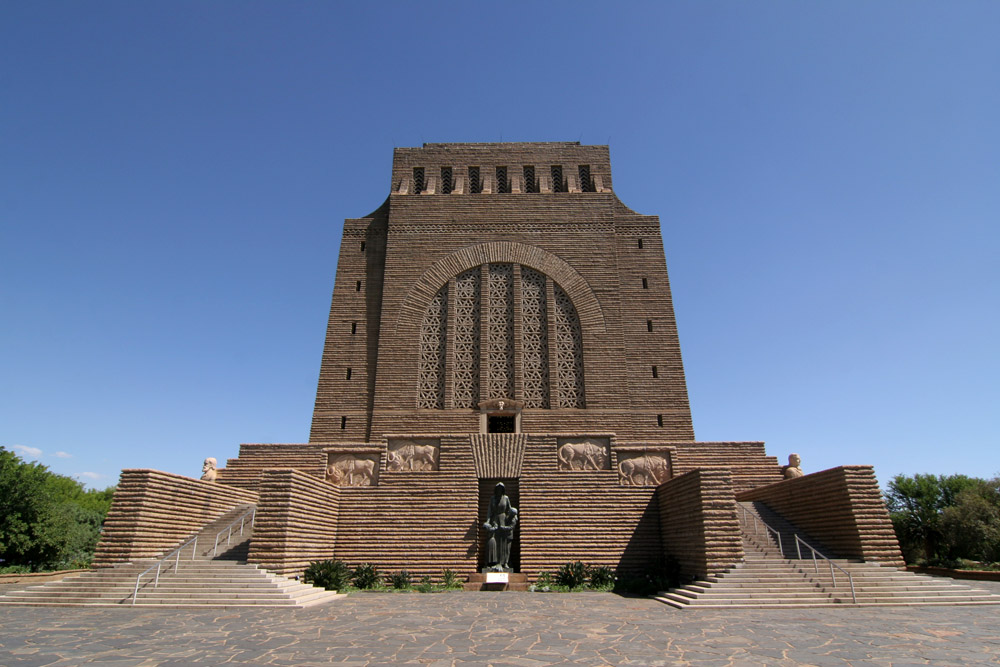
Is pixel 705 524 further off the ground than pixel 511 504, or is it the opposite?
pixel 511 504

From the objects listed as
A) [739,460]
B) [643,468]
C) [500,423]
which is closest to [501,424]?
[500,423]

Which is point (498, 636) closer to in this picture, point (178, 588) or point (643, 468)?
point (178, 588)

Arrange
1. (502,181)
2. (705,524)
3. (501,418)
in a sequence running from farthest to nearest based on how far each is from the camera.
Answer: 1. (502,181)
2. (501,418)
3. (705,524)

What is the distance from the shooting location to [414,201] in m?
19.7

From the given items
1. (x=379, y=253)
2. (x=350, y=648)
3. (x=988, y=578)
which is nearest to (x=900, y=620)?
(x=350, y=648)

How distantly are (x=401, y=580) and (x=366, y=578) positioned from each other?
704mm

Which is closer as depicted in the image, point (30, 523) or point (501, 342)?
point (30, 523)

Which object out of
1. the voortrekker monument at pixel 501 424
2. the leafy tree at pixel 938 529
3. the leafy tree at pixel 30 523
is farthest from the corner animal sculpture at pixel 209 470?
the leafy tree at pixel 938 529

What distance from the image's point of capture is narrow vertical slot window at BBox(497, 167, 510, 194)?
813 inches

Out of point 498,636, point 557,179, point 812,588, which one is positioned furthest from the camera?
point 557,179

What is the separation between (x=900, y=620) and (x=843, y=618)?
634mm

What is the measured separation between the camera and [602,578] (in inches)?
459

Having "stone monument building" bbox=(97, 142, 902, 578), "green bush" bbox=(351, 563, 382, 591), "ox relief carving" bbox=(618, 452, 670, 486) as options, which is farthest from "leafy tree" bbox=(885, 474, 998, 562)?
"green bush" bbox=(351, 563, 382, 591)

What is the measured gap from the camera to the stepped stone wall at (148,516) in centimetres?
1032
